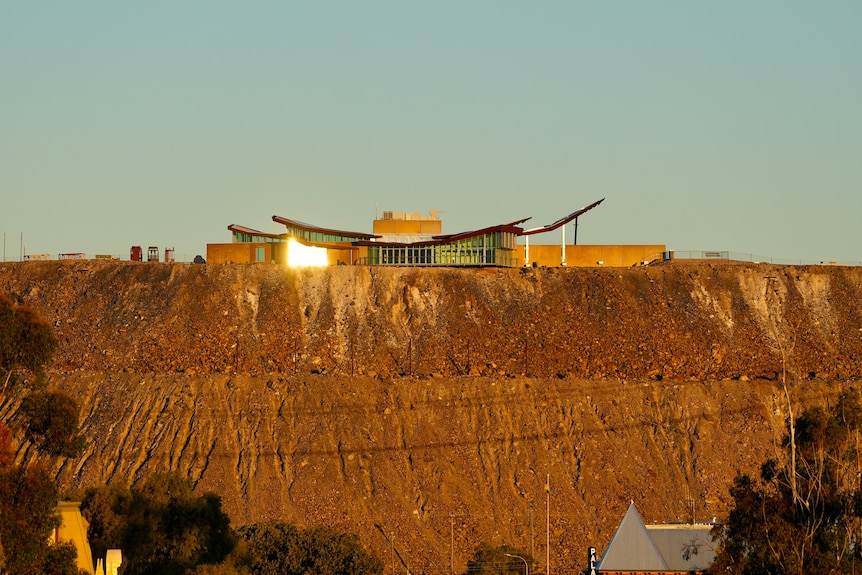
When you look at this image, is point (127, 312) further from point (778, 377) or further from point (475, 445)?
point (778, 377)

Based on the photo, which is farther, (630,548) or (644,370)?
(644,370)

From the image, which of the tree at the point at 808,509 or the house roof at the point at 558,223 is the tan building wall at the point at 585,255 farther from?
the tree at the point at 808,509

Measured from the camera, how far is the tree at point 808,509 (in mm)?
65938

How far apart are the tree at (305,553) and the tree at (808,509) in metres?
25.4

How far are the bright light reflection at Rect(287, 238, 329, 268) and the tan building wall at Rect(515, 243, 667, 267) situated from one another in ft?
50.9

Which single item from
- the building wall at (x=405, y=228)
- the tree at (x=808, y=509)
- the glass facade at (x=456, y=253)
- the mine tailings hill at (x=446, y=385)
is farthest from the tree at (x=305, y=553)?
the building wall at (x=405, y=228)

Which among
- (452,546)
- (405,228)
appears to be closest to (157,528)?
(452,546)

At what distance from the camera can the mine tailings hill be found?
108 m

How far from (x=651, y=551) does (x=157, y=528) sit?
21863 mm

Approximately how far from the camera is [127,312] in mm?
130625

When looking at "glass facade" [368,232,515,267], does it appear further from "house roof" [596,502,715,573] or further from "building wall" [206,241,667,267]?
"house roof" [596,502,715,573]

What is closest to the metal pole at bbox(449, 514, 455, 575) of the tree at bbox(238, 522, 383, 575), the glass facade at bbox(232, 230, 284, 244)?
the tree at bbox(238, 522, 383, 575)

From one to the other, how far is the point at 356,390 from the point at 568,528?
20.1 m

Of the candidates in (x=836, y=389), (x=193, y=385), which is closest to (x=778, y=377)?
(x=836, y=389)
